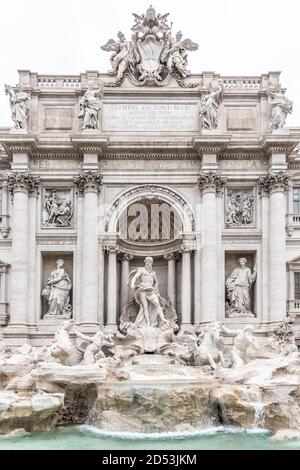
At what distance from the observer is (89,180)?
27.8 metres

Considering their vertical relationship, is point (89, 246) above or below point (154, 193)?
below

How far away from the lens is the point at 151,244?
29000 millimetres

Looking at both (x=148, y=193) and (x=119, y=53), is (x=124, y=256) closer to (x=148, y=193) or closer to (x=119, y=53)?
(x=148, y=193)

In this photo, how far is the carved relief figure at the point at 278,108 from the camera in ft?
92.2

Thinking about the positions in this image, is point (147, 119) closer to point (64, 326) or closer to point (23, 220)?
point (23, 220)

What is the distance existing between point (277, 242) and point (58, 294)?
9.71 metres

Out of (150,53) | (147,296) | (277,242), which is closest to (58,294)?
(147,296)

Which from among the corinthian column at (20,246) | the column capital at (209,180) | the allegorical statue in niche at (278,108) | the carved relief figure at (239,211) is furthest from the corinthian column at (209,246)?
the corinthian column at (20,246)

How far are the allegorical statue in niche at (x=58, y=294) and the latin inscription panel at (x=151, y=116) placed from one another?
22.6 ft

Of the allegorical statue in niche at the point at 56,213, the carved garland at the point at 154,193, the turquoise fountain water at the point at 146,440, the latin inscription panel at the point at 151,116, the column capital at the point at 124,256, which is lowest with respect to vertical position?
the turquoise fountain water at the point at 146,440

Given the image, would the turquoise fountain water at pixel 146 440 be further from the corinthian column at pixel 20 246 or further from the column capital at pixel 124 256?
the column capital at pixel 124 256
